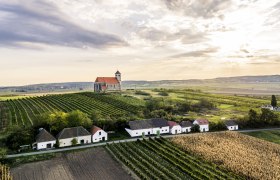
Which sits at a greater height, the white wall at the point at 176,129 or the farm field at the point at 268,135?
the white wall at the point at 176,129

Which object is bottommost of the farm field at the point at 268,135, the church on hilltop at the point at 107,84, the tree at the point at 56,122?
the farm field at the point at 268,135

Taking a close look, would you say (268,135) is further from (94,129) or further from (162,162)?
(94,129)

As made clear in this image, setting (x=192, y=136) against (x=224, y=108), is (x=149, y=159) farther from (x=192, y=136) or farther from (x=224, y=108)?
(x=224, y=108)

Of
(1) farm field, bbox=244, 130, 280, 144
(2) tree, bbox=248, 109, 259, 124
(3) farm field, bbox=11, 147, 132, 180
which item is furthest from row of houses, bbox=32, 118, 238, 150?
(3) farm field, bbox=11, 147, 132, 180

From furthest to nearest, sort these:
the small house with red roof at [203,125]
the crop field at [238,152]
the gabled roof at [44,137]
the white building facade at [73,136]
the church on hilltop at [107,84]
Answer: the church on hilltop at [107,84], the small house with red roof at [203,125], the white building facade at [73,136], the gabled roof at [44,137], the crop field at [238,152]

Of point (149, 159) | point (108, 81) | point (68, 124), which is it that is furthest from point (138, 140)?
point (108, 81)

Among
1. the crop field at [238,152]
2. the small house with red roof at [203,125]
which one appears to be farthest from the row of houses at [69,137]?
the small house with red roof at [203,125]

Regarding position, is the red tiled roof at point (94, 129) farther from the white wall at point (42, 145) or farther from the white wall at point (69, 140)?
the white wall at point (42, 145)
